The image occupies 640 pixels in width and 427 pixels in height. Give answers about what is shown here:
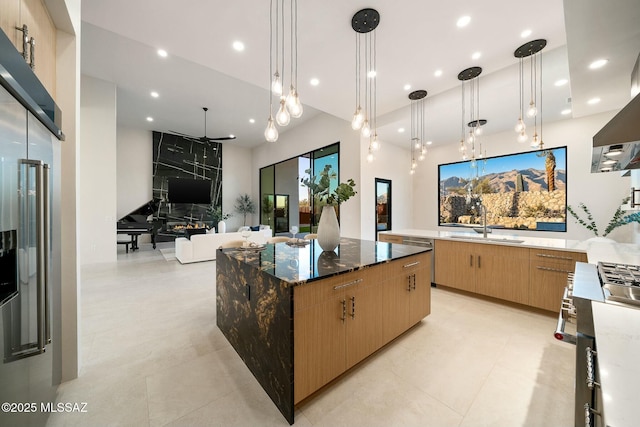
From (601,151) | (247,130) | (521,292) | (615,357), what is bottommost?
(521,292)

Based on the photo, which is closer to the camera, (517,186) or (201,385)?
(201,385)

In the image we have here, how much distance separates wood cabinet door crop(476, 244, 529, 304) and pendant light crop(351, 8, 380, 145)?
2.17 meters

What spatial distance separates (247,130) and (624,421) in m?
8.99

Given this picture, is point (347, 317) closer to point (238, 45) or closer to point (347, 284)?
point (347, 284)

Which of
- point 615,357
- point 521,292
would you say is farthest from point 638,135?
point 521,292

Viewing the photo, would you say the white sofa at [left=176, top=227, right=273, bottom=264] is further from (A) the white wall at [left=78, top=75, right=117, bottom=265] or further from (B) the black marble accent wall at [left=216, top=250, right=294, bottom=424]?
(B) the black marble accent wall at [left=216, top=250, right=294, bottom=424]

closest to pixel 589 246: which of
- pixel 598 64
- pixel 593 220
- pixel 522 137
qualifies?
pixel 522 137

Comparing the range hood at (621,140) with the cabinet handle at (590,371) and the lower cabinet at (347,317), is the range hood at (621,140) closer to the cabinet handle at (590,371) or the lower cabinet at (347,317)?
the cabinet handle at (590,371)

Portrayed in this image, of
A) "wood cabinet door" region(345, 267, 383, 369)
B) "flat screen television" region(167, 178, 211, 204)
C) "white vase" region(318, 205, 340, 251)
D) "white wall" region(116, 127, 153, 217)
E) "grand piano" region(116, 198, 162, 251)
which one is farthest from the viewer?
"flat screen television" region(167, 178, 211, 204)

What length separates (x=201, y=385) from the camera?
67.6 inches

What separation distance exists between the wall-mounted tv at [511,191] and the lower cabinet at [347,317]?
125 inches

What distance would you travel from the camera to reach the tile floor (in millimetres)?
1451

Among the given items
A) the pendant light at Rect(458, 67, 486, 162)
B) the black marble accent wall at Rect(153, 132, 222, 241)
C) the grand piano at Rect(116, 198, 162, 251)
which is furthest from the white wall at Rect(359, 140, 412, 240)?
the grand piano at Rect(116, 198, 162, 251)

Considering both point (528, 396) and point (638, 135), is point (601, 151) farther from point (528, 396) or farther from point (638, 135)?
point (528, 396)
